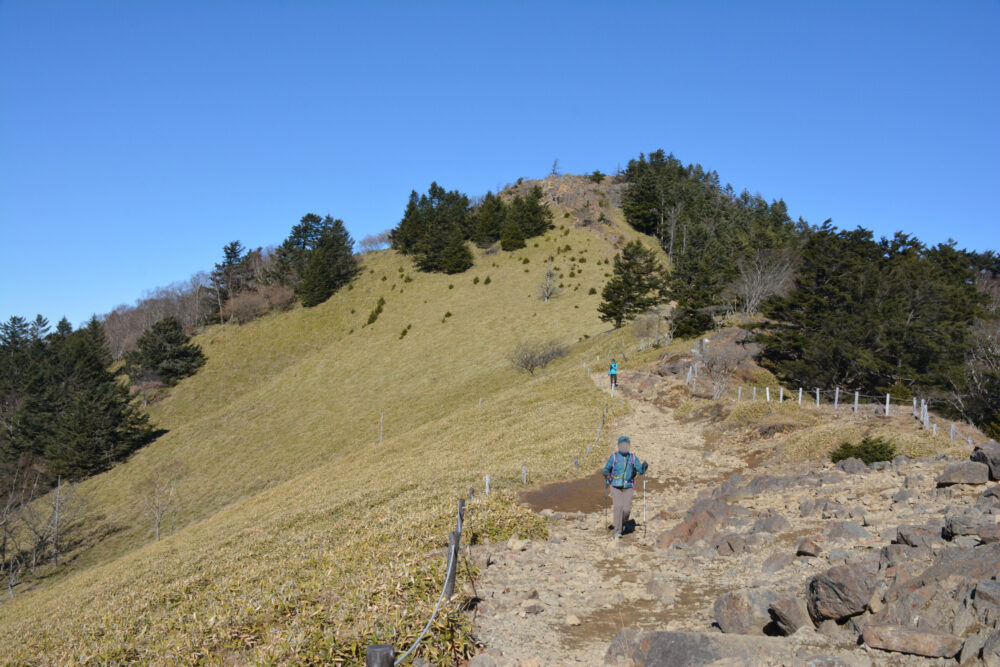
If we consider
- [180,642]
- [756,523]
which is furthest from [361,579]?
[756,523]

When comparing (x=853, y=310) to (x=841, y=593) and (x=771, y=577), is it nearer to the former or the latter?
(x=771, y=577)

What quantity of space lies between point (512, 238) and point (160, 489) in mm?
53164

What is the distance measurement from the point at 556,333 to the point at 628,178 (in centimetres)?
5890

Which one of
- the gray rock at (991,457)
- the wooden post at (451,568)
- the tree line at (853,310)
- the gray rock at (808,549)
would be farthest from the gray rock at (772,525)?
the tree line at (853,310)

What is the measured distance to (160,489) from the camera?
45219mm

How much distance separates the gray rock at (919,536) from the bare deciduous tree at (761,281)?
142 ft

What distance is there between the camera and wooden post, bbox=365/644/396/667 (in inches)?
160

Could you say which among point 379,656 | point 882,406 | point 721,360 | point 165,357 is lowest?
point 882,406

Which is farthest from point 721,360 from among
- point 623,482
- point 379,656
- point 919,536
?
point 379,656

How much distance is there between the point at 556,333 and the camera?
56.2 metres

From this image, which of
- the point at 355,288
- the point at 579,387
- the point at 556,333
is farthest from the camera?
the point at 355,288

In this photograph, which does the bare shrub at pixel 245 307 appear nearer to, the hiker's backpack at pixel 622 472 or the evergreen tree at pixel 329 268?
the evergreen tree at pixel 329 268

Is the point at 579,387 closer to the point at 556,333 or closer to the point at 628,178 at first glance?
the point at 556,333

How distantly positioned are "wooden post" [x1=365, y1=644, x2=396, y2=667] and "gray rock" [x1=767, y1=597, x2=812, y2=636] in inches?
155
